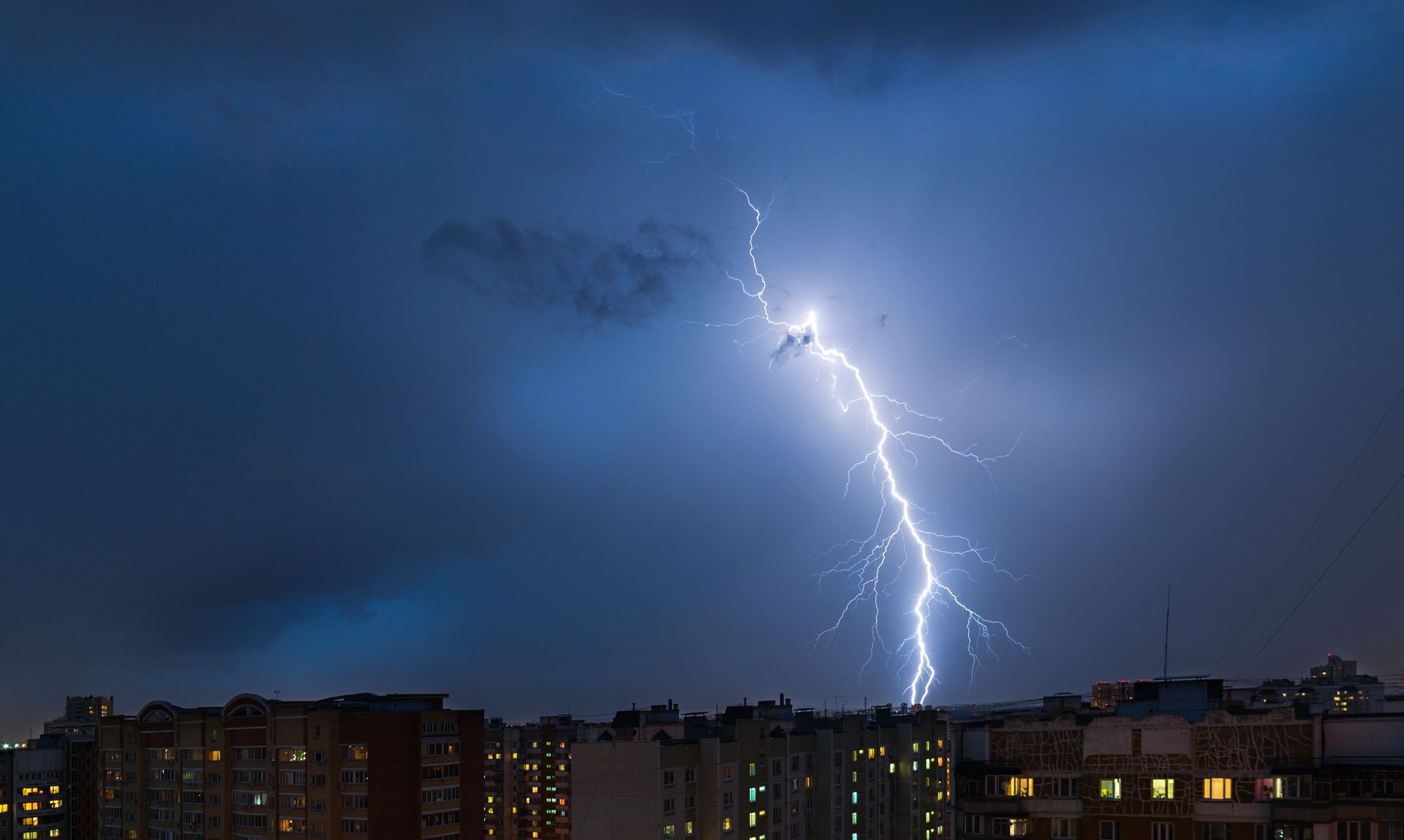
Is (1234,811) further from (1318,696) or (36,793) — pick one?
(36,793)

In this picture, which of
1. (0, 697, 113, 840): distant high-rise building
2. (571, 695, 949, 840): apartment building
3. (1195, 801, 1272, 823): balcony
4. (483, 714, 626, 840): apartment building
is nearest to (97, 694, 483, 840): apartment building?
(571, 695, 949, 840): apartment building

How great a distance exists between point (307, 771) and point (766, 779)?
2026cm

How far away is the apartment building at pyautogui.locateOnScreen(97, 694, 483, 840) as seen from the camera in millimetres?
46219

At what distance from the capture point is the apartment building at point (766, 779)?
139ft

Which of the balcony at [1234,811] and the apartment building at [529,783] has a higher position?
the balcony at [1234,811]

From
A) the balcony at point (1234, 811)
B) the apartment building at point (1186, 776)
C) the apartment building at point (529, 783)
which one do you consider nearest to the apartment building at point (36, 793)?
the apartment building at point (529, 783)

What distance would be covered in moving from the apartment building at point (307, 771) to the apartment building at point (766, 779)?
759 cm

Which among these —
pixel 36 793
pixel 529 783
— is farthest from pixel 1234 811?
pixel 529 783

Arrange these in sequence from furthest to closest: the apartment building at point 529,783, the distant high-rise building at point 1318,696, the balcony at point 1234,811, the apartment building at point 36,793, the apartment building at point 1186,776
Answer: the apartment building at point 529,783, the apartment building at point 36,793, the distant high-rise building at point 1318,696, the balcony at point 1234,811, the apartment building at point 1186,776

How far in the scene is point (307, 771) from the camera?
47.1m

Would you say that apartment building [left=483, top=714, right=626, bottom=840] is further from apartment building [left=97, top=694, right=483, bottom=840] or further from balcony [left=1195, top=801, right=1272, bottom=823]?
balcony [left=1195, top=801, right=1272, bottom=823]

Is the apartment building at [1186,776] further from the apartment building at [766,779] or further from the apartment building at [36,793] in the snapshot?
the apartment building at [36,793]

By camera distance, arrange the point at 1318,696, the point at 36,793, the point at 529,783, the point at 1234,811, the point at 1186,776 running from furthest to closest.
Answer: the point at 529,783
the point at 36,793
the point at 1318,696
the point at 1186,776
the point at 1234,811

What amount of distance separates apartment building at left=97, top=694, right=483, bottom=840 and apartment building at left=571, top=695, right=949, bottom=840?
7.59 m
